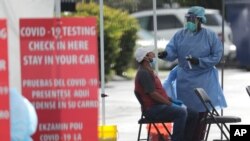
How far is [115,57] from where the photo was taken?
22.0 metres

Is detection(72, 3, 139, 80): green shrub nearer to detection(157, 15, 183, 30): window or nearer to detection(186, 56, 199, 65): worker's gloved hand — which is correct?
detection(157, 15, 183, 30): window

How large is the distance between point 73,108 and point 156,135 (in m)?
3.71

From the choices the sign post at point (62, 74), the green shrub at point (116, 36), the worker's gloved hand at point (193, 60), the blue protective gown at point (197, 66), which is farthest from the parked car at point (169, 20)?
the sign post at point (62, 74)

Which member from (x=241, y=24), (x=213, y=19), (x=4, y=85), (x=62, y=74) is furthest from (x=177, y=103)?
(x=213, y=19)

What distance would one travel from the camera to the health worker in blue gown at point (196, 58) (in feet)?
33.3

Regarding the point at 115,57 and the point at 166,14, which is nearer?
the point at 115,57

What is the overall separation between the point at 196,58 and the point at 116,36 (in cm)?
1159

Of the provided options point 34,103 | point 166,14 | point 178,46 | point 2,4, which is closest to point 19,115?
point 34,103

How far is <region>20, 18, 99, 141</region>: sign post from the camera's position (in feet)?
22.6

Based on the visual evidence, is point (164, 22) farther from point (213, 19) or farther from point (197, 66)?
point (197, 66)

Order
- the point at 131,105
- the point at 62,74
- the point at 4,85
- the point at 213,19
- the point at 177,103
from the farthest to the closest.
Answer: the point at 213,19
the point at 131,105
the point at 177,103
the point at 62,74
the point at 4,85

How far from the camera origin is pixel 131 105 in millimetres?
17188

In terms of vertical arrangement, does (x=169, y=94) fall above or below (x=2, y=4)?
below

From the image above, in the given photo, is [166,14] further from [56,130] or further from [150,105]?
[56,130]
